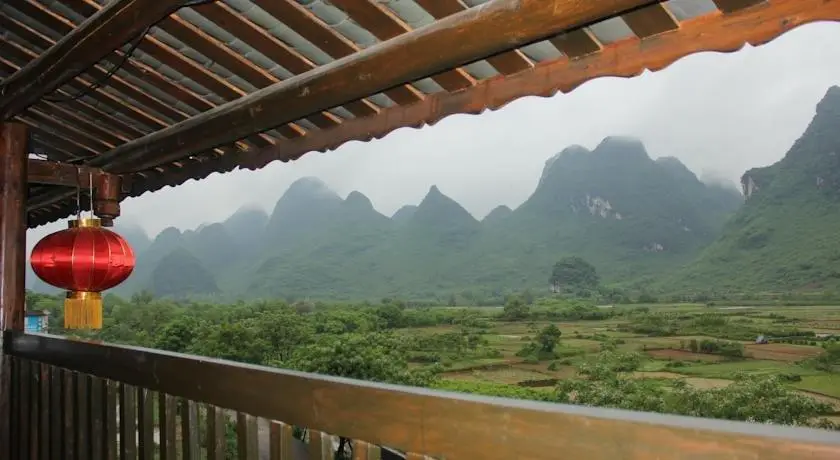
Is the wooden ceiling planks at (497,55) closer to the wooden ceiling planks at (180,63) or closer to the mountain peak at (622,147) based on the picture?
the wooden ceiling planks at (180,63)

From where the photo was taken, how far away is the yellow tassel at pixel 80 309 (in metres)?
2.68

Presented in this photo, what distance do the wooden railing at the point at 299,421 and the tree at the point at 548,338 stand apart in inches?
673

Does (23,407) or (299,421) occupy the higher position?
(299,421)

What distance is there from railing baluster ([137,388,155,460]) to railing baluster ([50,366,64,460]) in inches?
21.9

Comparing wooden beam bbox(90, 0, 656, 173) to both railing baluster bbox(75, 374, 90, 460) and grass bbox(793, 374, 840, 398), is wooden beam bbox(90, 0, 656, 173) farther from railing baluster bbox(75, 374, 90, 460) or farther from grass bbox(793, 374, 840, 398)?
grass bbox(793, 374, 840, 398)

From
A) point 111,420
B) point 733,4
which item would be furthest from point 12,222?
point 733,4

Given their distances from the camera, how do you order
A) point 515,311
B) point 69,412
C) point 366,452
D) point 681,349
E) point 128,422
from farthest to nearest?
point 515,311
point 681,349
point 69,412
point 128,422
point 366,452

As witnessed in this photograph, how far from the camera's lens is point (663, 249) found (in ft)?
77.7

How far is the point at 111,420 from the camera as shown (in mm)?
1601

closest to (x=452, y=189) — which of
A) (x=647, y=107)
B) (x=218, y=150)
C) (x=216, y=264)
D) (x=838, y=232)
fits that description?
(x=647, y=107)

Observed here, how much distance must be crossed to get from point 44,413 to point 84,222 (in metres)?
0.95

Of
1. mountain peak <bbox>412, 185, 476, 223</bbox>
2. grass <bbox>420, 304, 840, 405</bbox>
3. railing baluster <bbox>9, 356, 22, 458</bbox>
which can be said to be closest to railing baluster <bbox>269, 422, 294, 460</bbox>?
railing baluster <bbox>9, 356, 22, 458</bbox>

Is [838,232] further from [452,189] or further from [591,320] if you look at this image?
[452,189]

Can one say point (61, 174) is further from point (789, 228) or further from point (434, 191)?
point (434, 191)
